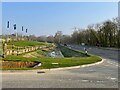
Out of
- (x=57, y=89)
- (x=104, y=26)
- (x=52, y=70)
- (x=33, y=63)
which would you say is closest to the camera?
(x=57, y=89)

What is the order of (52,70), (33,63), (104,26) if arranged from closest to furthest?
(52,70) → (33,63) → (104,26)

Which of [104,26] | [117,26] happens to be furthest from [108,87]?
[104,26]

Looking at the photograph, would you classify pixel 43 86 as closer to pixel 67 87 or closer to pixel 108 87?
pixel 67 87

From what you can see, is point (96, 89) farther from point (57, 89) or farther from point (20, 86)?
point (20, 86)

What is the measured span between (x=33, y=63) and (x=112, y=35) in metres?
74.9

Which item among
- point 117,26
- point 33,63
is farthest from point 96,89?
point 117,26

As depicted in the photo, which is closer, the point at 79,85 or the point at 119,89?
the point at 119,89

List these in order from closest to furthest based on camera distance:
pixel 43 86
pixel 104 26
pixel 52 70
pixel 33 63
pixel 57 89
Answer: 1. pixel 57 89
2. pixel 43 86
3. pixel 52 70
4. pixel 33 63
5. pixel 104 26

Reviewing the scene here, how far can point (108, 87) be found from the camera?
12570mm

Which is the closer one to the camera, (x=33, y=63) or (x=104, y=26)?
(x=33, y=63)

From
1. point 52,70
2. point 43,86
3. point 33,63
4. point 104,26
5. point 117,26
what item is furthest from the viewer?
point 104,26

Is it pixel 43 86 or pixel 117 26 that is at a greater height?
pixel 117 26

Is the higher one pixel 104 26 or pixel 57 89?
pixel 104 26

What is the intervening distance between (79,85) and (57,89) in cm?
158
